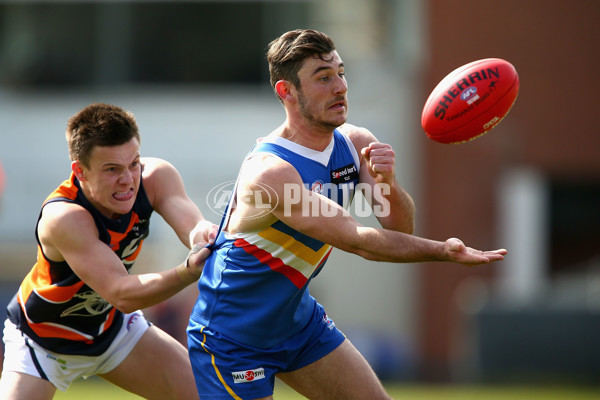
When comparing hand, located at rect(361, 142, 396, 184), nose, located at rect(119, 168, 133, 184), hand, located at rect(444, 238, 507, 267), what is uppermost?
hand, located at rect(361, 142, 396, 184)

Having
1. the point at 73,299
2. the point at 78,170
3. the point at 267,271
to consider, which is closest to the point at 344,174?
the point at 267,271

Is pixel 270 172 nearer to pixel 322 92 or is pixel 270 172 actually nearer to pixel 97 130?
pixel 322 92

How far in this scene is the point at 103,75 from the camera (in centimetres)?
1792

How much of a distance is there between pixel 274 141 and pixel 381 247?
0.91 metres

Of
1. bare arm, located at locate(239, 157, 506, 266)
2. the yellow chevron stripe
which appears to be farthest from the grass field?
bare arm, located at locate(239, 157, 506, 266)

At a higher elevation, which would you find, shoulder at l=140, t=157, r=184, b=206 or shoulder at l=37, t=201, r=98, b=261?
shoulder at l=140, t=157, r=184, b=206

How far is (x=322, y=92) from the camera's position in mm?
4887

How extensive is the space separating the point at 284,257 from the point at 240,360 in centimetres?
62

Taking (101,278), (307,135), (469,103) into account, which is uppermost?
(469,103)

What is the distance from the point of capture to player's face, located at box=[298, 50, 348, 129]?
192 inches

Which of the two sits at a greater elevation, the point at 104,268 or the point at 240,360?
the point at 104,268

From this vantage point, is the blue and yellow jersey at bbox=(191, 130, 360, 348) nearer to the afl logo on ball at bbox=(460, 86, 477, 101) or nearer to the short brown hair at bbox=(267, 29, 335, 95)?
the short brown hair at bbox=(267, 29, 335, 95)

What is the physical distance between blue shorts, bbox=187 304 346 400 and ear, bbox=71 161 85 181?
3.58ft

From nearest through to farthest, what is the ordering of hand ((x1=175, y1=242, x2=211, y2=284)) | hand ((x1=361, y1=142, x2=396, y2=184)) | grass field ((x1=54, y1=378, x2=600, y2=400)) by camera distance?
hand ((x1=361, y1=142, x2=396, y2=184)) < hand ((x1=175, y1=242, x2=211, y2=284)) < grass field ((x1=54, y1=378, x2=600, y2=400))
